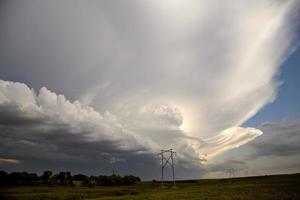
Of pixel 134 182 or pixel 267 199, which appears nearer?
pixel 267 199

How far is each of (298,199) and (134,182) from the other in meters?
161

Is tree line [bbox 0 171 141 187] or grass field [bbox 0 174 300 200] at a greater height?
tree line [bbox 0 171 141 187]

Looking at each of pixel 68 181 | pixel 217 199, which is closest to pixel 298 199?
pixel 217 199

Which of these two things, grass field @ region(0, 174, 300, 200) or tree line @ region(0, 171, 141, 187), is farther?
tree line @ region(0, 171, 141, 187)

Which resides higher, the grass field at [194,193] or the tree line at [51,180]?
the tree line at [51,180]

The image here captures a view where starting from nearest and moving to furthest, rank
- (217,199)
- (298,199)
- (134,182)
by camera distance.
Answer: (298,199), (217,199), (134,182)

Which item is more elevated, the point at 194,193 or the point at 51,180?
the point at 51,180

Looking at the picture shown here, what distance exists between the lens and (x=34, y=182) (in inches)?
7544

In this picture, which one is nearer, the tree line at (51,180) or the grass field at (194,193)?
the grass field at (194,193)

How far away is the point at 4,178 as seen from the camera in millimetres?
172875

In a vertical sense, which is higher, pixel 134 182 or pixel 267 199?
pixel 134 182

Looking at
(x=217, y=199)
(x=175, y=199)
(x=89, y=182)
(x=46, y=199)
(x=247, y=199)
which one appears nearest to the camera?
(x=247, y=199)

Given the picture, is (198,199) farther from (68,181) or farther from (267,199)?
(68,181)

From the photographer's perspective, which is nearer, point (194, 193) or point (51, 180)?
point (194, 193)
